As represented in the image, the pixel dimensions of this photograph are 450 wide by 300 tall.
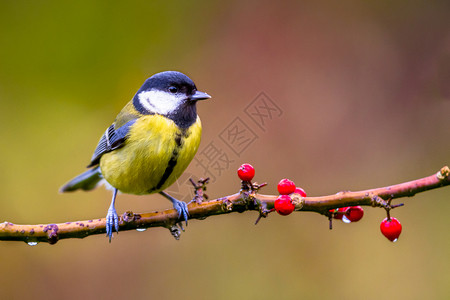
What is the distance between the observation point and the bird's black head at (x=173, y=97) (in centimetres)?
238

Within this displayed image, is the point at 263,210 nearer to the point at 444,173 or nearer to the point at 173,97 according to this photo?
the point at 444,173

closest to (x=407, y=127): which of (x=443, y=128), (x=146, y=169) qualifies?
(x=443, y=128)

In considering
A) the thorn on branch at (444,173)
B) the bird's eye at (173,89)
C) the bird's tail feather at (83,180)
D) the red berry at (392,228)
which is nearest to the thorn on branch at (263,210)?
the red berry at (392,228)

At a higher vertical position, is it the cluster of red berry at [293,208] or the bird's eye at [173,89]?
the bird's eye at [173,89]

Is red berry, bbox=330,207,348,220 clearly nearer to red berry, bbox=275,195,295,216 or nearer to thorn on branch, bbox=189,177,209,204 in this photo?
red berry, bbox=275,195,295,216

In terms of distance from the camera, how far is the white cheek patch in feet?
7.84

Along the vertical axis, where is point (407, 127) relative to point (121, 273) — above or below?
above

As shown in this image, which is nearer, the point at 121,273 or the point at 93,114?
the point at 121,273

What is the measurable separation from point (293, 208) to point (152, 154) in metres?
1.01

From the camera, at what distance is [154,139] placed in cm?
224

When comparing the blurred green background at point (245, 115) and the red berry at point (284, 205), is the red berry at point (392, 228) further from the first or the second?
Answer: the blurred green background at point (245, 115)

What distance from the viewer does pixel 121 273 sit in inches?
117
